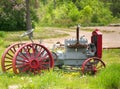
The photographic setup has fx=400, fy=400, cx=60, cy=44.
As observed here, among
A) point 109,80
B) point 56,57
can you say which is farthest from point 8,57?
point 109,80

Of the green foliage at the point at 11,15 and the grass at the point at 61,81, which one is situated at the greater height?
the green foliage at the point at 11,15

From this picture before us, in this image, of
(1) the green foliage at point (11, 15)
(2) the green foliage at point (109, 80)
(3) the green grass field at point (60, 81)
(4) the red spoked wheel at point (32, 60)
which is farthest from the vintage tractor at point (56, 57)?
(1) the green foliage at point (11, 15)

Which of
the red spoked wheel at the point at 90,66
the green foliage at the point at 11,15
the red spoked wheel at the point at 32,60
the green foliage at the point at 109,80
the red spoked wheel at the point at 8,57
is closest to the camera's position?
the green foliage at the point at 109,80

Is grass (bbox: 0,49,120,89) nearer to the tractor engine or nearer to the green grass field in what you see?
the green grass field

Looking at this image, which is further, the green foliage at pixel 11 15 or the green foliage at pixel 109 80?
the green foliage at pixel 11 15

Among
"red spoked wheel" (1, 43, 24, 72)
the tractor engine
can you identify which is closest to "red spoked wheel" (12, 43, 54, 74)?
"red spoked wheel" (1, 43, 24, 72)

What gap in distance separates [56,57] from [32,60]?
118 cm

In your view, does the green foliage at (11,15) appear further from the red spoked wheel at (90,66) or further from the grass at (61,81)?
the grass at (61,81)

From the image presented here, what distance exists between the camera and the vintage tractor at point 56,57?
9.79 meters

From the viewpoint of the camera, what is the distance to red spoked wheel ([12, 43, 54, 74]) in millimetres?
9766

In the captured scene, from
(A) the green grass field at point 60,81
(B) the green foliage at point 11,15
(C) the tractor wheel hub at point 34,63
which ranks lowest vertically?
(A) the green grass field at point 60,81

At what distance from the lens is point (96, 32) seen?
10938mm

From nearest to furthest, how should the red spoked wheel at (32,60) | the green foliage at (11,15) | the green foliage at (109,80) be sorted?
the green foliage at (109,80) < the red spoked wheel at (32,60) < the green foliage at (11,15)

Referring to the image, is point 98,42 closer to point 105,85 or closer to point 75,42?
point 75,42
